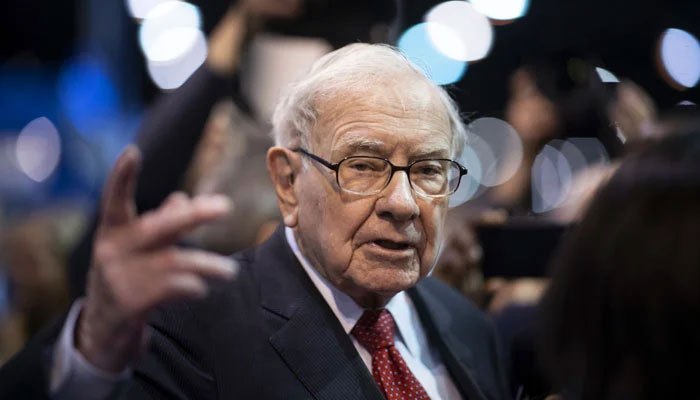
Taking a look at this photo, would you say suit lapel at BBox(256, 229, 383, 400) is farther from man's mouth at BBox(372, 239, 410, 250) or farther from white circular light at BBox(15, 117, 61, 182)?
white circular light at BBox(15, 117, 61, 182)

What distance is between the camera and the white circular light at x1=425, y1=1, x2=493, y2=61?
10.5ft

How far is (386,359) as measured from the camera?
192cm

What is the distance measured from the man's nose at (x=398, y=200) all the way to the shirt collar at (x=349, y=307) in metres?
0.28

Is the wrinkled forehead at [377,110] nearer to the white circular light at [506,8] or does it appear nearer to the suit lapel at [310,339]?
the suit lapel at [310,339]

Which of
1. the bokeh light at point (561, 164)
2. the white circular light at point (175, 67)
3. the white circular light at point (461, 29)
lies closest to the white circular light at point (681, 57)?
the bokeh light at point (561, 164)

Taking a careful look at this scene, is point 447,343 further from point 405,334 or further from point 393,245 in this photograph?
point 393,245

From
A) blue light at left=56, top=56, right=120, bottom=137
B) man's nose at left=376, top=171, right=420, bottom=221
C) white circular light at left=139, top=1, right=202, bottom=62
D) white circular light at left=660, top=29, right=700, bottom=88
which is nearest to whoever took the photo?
man's nose at left=376, top=171, right=420, bottom=221

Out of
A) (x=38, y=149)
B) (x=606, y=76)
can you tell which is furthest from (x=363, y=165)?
(x=38, y=149)

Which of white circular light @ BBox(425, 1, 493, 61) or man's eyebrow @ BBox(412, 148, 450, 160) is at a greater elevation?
man's eyebrow @ BBox(412, 148, 450, 160)

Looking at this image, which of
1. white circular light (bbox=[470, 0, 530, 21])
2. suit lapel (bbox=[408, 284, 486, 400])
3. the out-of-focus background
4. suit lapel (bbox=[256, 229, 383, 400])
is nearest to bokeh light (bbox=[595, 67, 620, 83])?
the out-of-focus background

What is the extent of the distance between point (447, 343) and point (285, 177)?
0.74 meters

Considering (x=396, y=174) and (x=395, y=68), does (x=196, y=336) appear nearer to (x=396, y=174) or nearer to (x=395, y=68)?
(x=396, y=174)

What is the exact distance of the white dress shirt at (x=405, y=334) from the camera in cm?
195

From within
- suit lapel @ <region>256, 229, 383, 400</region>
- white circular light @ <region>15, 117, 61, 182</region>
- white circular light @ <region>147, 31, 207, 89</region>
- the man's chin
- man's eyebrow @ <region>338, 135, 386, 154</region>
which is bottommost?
white circular light @ <region>15, 117, 61, 182</region>
